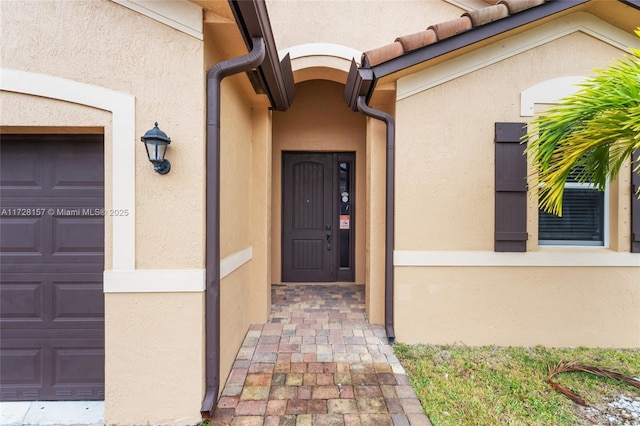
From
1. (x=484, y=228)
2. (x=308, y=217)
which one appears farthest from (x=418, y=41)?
(x=308, y=217)

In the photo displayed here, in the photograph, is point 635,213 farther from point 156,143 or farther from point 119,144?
point 119,144

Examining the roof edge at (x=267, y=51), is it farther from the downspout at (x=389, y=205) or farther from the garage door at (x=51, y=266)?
the garage door at (x=51, y=266)

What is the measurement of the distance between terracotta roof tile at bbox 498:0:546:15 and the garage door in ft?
13.7

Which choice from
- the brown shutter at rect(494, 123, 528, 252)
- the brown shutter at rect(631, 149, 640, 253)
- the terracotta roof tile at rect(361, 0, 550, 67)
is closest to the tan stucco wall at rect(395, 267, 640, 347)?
the brown shutter at rect(631, 149, 640, 253)

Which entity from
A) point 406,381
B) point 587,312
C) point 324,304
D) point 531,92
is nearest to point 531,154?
point 531,92

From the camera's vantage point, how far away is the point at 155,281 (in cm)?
229

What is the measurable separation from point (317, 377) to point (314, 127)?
4103 millimetres

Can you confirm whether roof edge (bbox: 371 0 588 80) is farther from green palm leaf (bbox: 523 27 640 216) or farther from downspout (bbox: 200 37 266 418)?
downspout (bbox: 200 37 266 418)

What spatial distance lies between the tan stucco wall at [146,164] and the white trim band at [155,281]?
42mm

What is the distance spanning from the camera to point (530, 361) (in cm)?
314

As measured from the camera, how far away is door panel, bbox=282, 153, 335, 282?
5.60 m

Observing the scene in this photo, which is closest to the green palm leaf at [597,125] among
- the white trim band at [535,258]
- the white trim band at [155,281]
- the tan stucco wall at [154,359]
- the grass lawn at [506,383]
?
the white trim band at [535,258]

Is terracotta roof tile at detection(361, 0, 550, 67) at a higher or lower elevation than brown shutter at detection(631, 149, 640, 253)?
higher

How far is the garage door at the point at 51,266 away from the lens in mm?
2461
